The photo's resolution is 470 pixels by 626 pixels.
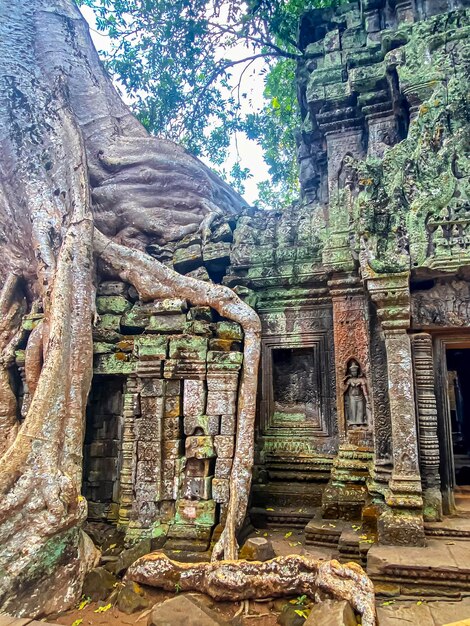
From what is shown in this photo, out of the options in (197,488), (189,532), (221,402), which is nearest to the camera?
(189,532)

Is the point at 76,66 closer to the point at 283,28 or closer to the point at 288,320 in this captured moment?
the point at 283,28

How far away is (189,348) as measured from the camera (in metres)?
5.68

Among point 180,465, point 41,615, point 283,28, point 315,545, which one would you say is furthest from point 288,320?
point 283,28

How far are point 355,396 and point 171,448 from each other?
2.28 metres

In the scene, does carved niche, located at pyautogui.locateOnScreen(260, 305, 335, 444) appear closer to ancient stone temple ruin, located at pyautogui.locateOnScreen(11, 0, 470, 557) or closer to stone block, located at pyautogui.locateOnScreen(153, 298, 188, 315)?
ancient stone temple ruin, located at pyautogui.locateOnScreen(11, 0, 470, 557)

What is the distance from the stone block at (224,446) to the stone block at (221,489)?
257mm

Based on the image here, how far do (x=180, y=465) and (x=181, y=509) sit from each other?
1.52ft

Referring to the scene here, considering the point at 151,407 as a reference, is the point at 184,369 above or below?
above

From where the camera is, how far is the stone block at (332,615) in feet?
10.6

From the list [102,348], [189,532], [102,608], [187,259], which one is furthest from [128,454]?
[187,259]

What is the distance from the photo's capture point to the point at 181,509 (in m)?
5.26

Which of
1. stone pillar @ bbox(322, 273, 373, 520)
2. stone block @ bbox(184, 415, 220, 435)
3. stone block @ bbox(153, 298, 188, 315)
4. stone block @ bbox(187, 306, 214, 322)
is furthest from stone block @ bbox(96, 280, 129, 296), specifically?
stone pillar @ bbox(322, 273, 373, 520)

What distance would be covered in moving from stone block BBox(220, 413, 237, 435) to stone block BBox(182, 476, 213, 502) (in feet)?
1.77

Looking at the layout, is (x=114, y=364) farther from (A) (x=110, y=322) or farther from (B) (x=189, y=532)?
(B) (x=189, y=532)
